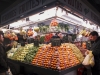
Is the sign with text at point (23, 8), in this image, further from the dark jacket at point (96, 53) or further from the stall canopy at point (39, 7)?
the dark jacket at point (96, 53)

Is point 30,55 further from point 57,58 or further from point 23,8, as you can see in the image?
point 23,8

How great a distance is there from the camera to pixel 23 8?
3025 mm

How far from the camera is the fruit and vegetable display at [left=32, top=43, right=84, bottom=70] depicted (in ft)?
7.93

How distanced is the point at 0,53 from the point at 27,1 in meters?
1.63

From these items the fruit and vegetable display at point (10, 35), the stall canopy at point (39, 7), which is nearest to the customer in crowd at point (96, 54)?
the stall canopy at point (39, 7)

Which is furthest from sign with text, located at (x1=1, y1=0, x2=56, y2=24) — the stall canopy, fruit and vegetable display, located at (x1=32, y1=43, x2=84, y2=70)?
fruit and vegetable display, located at (x1=32, y1=43, x2=84, y2=70)

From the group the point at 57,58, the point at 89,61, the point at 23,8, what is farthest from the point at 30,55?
the point at 89,61

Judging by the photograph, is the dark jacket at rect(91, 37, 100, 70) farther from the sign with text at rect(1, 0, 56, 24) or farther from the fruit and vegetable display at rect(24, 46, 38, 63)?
the sign with text at rect(1, 0, 56, 24)

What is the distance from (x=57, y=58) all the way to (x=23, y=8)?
62.8 inches

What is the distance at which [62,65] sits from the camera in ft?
7.89

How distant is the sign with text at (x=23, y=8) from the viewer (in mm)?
2435

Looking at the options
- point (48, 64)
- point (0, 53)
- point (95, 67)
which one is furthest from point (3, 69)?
point (95, 67)

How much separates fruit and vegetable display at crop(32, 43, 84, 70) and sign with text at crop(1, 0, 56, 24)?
1052 millimetres


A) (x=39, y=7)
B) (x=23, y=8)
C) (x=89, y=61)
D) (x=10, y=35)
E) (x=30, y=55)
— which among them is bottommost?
(x=89, y=61)
